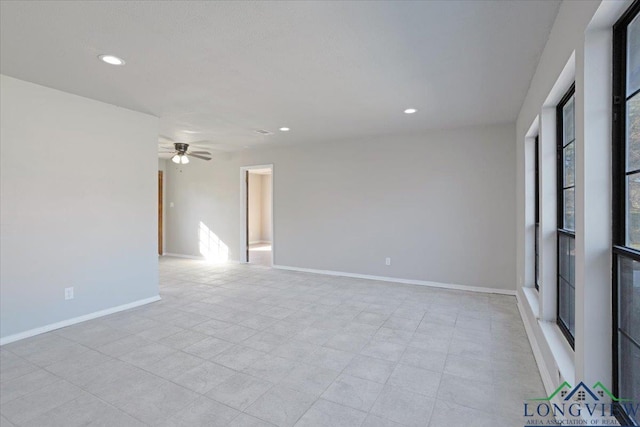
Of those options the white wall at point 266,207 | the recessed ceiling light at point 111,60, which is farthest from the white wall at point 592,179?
the white wall at point 266,207

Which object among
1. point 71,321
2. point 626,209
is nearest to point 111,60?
point 71,321

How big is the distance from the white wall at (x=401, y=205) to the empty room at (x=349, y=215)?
0.12 feet

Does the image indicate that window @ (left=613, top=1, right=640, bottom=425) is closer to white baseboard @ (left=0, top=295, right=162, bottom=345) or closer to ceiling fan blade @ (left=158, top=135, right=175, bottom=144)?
white baseboard @ (left=0, top=295, right=162, bottom=345)

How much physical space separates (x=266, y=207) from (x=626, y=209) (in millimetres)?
9923

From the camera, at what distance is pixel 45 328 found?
323 cm

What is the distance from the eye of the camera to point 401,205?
5227 mm

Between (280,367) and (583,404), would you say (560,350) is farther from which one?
(280,367)

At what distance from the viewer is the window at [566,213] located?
2193 millimetres

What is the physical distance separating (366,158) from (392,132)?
635mm

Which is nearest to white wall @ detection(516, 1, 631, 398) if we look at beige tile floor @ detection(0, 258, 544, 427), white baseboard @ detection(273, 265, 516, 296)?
beige tile floor @ detection(0, 258, 544, 427)

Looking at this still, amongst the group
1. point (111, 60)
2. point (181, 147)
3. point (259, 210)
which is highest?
point (111, 60)

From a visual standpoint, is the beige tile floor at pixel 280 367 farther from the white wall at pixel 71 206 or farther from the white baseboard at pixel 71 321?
the white wall at pixel 71 206

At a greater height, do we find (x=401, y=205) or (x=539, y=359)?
(x=401, y=205)

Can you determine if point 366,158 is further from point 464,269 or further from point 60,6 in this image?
point 60,6
